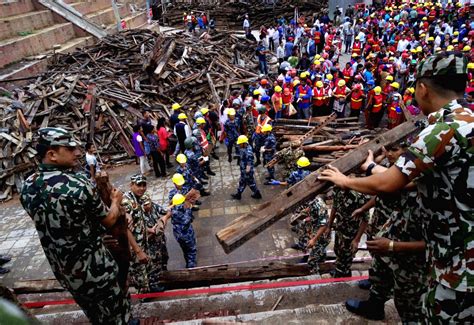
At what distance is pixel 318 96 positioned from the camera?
470 inches

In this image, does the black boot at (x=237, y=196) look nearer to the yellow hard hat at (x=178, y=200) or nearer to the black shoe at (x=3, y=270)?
the yellow hard hat at (x=178, y=200)

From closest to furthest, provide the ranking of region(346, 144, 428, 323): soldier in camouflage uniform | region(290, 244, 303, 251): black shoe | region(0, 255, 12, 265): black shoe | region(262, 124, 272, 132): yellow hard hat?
region(346, 144, 428, 323): soldier in camouflage uniform
region(290, 244, 303, 251): black shoe
region(0, 255, 12, 265): black shoe
region(262, 124, 272, 132): yellow hard hat

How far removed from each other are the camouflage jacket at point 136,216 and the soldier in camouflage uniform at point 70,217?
1.57 metres

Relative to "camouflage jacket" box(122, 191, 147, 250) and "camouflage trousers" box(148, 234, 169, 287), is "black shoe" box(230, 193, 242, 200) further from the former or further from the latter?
"camouflage jacket" box(122, 191, 147, 250)

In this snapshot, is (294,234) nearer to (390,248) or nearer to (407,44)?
(390,248)

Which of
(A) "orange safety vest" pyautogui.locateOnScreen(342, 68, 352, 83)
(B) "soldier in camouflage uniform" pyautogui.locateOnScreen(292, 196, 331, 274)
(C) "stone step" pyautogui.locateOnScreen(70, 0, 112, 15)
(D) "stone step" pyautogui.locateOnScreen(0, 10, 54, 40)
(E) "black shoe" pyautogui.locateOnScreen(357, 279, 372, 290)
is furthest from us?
(C) "stone step" pyautogui.locateOnScreen(70, 0, 112, 15)

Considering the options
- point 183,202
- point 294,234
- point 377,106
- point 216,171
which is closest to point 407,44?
point 377,106

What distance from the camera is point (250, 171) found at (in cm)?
838

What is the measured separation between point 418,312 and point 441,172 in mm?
1550

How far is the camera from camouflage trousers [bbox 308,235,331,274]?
5.00 metres

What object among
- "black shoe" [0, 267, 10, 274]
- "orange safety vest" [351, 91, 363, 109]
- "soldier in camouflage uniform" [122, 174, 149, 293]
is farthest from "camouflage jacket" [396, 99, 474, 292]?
"orange safety vest" [351, 91, 363, 109]

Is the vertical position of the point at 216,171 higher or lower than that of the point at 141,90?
lower

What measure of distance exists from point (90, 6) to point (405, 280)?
26967 mm

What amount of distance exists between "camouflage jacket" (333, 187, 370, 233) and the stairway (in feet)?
48.2
